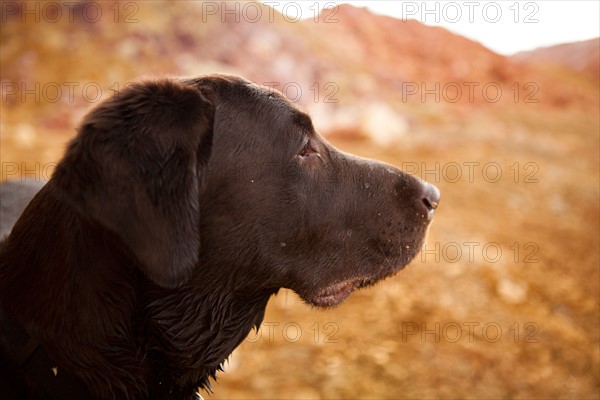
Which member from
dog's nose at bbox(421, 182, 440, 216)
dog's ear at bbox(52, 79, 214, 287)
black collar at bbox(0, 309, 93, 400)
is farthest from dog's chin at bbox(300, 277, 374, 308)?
black collar at bbox(0, 309, 93, 400)

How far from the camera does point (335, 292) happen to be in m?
2.75

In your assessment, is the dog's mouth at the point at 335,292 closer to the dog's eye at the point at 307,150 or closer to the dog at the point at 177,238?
the dog at the point at 177,238

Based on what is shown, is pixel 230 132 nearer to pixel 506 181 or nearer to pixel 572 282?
pixel 572 282

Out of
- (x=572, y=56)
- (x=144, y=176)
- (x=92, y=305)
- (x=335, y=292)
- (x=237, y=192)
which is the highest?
(x=144, y=176)

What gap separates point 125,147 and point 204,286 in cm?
66

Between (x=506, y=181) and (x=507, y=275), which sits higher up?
(x=507, y=275)

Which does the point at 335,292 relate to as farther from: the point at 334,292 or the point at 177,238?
the point at 177,238

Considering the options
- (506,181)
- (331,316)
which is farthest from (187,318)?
(506,181)

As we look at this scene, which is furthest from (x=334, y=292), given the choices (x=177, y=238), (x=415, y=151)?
(x=415, y=151)

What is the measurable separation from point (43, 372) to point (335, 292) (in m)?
1.23

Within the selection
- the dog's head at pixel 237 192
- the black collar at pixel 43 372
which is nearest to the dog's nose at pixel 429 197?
the dog's head at pixel 237 192

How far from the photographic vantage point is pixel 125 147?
2025mm

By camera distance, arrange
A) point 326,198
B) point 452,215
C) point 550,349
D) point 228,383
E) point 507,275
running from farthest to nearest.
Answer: point 452,215 → point 507,275 → point 550,349 → point 228,383 → point 326,198

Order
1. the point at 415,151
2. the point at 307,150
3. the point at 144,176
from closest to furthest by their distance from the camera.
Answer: the point at 144,176
the point at 307,150
the point at 415,151
